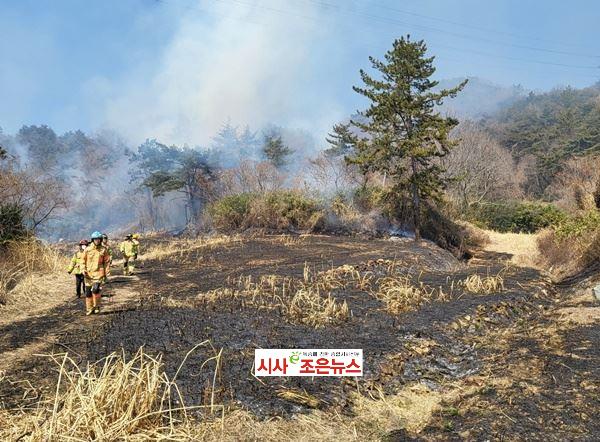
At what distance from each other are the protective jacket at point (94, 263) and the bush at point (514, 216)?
2765 centimetres

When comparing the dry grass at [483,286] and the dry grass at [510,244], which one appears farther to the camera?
the dry grass at [510,244]

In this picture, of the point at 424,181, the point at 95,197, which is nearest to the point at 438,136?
the point at 424,181

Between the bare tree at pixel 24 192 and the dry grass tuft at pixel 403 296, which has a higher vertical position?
the bare tree at pixel 24 192

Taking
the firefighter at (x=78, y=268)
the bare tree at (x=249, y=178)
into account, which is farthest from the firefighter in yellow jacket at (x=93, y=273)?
the bare tree at (x=249, y=178)

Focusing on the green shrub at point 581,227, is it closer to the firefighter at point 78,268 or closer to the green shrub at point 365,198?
the green shrub at point 365,198

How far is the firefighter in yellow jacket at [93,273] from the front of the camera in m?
9.11

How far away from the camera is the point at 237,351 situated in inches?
252

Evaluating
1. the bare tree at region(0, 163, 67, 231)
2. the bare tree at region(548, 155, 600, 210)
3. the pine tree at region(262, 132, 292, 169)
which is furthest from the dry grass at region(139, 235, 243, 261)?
the pine tree at region(262, 132, 292, 169)

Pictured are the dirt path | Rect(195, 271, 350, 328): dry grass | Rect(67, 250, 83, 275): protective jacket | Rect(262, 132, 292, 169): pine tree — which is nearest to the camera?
the dirt path

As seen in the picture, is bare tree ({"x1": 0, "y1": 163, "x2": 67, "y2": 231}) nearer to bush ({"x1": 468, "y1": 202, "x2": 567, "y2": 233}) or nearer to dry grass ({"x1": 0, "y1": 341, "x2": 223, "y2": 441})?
dry grass ({"x1": 0, "y1": 341, "x2": 223, "y2": 441})

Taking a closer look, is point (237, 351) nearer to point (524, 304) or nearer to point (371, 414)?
point (371, 414)

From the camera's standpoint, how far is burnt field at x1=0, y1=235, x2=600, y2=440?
4.75 metres

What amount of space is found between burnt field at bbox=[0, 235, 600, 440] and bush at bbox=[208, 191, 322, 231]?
13120mm

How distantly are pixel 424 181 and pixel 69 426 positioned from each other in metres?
20.6
